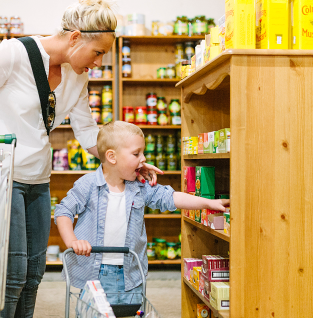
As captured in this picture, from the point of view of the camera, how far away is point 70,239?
1.50 m

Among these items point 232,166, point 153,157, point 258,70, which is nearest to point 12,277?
point 232,166

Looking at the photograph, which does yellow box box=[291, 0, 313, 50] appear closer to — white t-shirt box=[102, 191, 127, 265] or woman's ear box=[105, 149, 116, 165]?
woman's ear box=[105, 149, 116, 165]

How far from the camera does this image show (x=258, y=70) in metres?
1.55

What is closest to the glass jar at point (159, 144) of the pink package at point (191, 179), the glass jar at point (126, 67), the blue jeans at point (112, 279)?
the glass jar at point (126, 67)

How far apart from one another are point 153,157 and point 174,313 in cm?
170

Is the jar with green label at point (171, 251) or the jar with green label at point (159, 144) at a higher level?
the jar with green label at point (159, 144)

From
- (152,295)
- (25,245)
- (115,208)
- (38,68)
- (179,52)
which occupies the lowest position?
(152,295)

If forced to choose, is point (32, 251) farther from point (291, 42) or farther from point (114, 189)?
point (291, 42)

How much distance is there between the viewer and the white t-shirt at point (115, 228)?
170cm

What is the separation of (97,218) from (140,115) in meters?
2.47

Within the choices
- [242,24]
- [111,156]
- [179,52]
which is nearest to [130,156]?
[111,156]

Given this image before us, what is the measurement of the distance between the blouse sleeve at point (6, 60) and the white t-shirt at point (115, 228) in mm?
679

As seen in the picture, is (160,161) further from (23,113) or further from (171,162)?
(23,113)

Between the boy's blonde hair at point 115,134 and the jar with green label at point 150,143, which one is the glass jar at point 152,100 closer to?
the jar with green label at point 150,143
